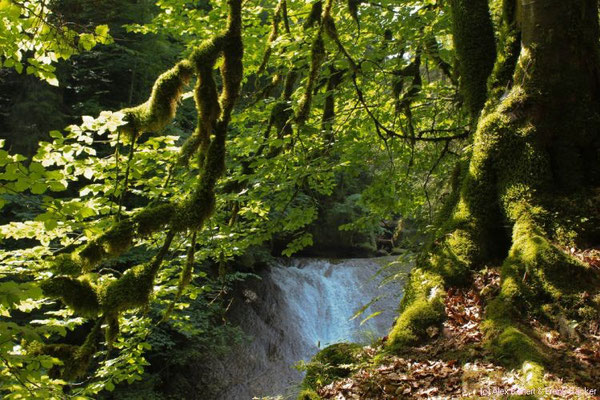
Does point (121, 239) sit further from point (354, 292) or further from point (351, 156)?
point (354, 292)

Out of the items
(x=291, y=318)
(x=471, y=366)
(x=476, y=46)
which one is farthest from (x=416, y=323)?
(x=291, y=318)

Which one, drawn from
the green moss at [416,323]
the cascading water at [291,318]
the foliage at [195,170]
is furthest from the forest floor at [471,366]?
the cascading water at [291,318]

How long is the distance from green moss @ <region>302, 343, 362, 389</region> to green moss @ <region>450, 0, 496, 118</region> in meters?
3.20

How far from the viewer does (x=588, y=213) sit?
12.3 ft

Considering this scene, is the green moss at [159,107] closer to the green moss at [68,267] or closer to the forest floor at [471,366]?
the green moss at [68,267]

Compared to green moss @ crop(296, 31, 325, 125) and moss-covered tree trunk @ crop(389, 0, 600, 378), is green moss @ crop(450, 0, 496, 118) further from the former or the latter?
green moss @ crop(296, 31, 325, 125)

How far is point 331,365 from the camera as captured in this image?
4062 millimetres

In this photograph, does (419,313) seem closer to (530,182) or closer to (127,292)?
(530,182)

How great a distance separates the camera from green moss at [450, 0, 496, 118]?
5.41 meters

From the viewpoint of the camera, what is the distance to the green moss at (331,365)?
3.91m

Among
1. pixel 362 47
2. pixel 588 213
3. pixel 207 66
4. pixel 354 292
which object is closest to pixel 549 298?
pixel 588 213

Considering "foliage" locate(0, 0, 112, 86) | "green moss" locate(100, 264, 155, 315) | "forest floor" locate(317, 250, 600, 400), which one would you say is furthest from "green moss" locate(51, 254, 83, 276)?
"forest floor" locate(317, 250, 600, 400)

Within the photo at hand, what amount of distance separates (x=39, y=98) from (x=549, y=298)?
48.5 feet

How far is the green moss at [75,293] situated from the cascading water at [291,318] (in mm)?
9156
